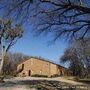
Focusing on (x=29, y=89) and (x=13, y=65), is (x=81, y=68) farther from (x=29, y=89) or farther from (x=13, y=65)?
(x=29, y=89)

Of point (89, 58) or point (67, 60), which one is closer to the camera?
point (89, 58)

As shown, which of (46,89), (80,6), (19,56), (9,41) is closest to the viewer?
(80,6)

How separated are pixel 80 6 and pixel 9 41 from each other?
3991 centimetres

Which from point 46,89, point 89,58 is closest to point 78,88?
point 46,89

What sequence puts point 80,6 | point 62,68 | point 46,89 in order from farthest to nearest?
1. point 62,68
2. point 46,89
3. point 80,6

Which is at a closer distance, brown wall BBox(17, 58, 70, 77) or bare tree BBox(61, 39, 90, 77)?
bare tree BBox(61, 39, 90, 77)

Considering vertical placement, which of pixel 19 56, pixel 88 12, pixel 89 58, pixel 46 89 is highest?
pixel 19 56

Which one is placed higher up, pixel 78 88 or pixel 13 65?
pixel 13 65

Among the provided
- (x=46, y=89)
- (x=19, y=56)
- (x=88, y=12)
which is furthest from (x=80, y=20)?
(x=19, y=56)

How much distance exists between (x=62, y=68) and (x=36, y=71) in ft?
36.2

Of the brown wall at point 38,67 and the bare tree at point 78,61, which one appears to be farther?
the brown wall at point 38,67

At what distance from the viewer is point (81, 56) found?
252 feet

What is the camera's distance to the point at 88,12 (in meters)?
19.2

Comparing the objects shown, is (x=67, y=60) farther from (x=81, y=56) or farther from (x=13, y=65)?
(x=13, y=65)
